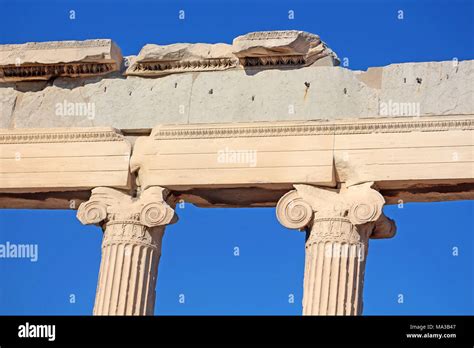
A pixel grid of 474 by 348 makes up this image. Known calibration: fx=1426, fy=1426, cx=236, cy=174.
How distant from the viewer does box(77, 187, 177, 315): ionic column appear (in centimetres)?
2266

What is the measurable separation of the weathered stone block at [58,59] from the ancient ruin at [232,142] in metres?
0.02

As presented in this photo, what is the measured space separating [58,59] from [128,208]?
3.02 meters

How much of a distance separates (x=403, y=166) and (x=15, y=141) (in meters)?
6.62

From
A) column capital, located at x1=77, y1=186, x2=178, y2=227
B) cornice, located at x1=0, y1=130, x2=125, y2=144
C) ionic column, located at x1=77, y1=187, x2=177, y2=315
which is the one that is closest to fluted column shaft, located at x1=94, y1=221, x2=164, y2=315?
ionic column, located at x1=77, y1=187, x2=177, y2=315

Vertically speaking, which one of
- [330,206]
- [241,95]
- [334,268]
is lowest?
[334,268]

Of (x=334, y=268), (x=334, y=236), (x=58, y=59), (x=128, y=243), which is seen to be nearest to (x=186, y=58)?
(x=58, y=59)

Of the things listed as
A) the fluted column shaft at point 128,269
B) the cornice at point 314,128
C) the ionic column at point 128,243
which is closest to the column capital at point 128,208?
the ionic column at point 128,243

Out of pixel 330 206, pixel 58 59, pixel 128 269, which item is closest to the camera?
pixel 330 206

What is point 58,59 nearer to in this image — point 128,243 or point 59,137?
point 59,137

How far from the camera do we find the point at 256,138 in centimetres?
2319

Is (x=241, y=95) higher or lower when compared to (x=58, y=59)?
lower

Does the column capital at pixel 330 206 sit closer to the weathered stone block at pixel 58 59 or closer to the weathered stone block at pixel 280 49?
the weathered stone block at pixel 280 49

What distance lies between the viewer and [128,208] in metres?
23.3

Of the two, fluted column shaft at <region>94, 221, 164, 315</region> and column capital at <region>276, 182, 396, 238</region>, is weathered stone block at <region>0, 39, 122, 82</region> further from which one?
column capital at <region>276, 182, 396, 238</region>
